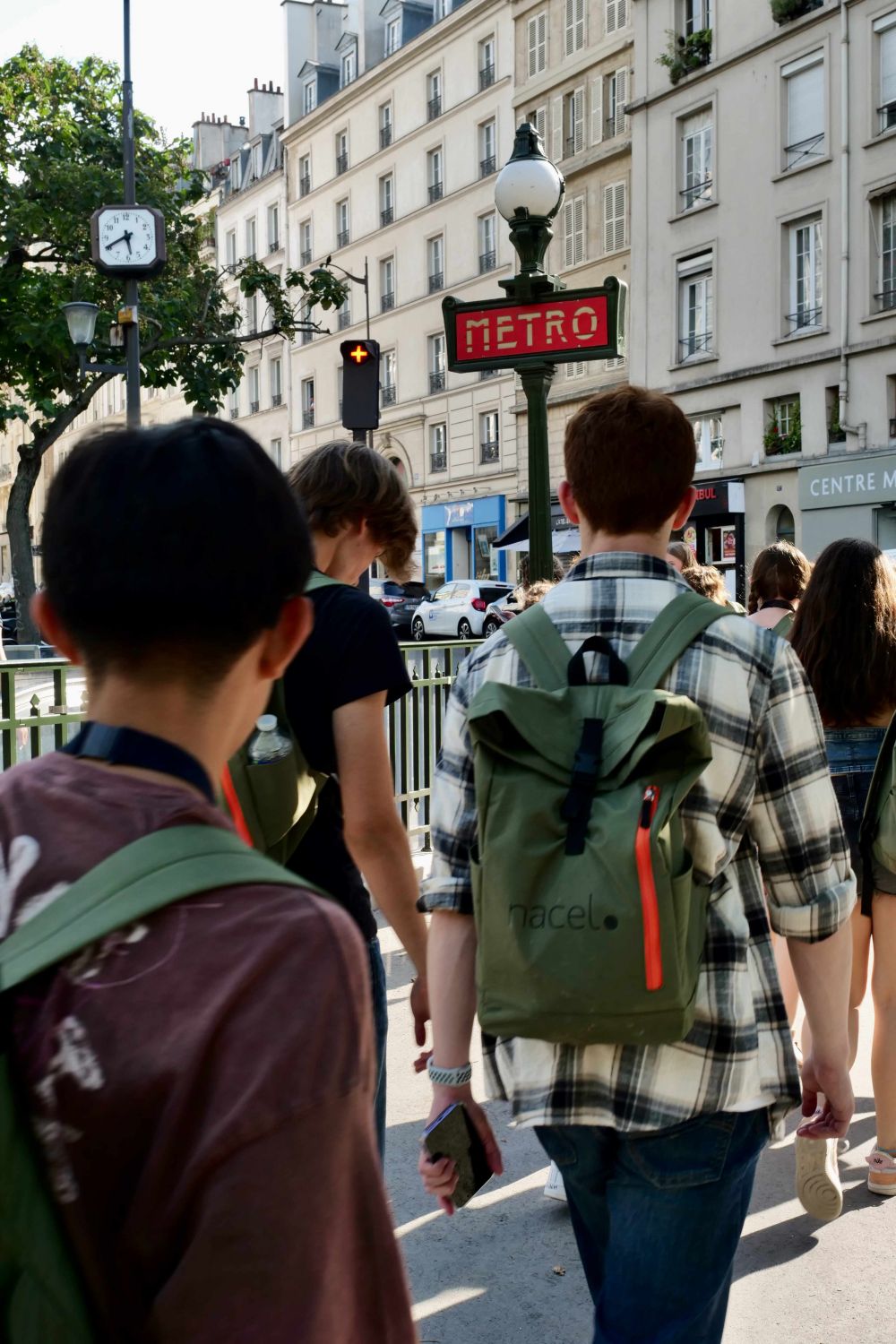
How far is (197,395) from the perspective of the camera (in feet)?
77.4

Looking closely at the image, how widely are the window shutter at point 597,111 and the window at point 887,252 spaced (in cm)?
1045

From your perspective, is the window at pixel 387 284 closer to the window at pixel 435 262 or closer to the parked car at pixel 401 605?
the window at pixel 435 262

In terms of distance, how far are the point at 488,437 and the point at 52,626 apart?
39.1 m

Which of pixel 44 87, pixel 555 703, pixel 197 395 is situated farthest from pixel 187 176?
pixel 555 703

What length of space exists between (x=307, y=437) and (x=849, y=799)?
4690cm

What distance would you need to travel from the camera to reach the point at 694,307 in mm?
30156

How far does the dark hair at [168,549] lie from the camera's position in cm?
96

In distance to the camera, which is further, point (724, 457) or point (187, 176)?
point (724, 457)

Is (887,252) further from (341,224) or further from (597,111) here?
(341,224)

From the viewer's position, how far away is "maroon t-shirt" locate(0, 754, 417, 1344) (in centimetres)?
80

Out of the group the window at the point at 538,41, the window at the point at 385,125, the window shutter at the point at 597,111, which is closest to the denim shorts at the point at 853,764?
the window shutter at the point at 597,111

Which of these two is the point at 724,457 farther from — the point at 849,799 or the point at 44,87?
the point at 849,799

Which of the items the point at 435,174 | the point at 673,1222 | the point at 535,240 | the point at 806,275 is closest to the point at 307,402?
the point at 435,174

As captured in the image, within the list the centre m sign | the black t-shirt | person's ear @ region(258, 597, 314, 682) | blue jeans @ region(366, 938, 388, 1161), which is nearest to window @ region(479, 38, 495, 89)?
the centre m sign
